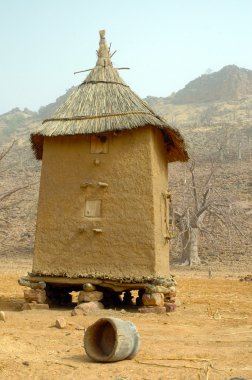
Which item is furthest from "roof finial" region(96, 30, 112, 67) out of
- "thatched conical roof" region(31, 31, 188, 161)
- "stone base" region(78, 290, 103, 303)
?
"stone base" region(78, 290, 103, 303)

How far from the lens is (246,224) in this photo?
28766mm

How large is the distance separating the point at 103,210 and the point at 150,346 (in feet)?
12.7

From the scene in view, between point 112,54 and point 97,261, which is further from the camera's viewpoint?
point 112,54

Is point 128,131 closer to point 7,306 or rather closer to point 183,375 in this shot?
point 7,306

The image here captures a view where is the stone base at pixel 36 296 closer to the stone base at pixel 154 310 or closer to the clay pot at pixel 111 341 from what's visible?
the stone base at pixel 154 310

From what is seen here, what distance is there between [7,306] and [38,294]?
1.04m

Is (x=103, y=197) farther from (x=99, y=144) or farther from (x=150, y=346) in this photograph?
(x=150, y=346)

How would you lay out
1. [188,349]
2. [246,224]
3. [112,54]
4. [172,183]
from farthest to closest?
[172,183], [246,224], [112,54], [188,349]

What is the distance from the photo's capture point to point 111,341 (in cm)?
549

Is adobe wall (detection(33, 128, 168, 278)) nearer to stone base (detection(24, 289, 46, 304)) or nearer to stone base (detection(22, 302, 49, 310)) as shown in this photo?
stone base (detection(24, 289, 46, 304))

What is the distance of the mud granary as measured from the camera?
9125 millimetres

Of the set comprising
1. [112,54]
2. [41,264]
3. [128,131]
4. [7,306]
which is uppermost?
[112,54]

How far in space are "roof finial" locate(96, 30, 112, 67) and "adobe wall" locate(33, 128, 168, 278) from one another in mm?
2172

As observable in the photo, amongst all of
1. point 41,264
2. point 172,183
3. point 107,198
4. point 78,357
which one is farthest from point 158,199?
point 172,183
